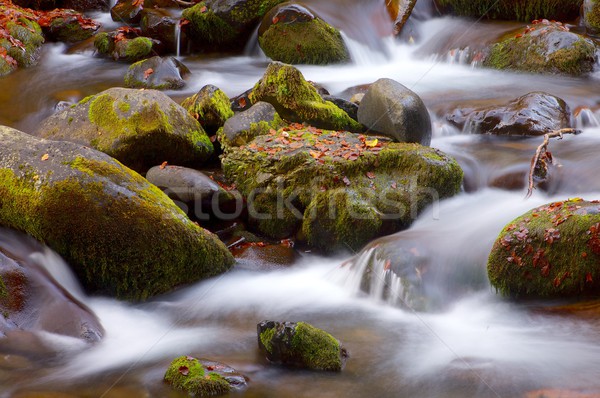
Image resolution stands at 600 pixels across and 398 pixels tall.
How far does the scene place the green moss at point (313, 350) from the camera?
4832 mm

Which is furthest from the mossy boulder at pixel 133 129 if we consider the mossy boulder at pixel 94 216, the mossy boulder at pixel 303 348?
the mossy boulder at pixel 303 348

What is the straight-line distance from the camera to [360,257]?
6.74m

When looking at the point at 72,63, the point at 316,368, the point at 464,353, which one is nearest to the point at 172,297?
the point at 316,368

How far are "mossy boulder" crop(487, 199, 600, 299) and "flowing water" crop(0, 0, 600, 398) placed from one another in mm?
192

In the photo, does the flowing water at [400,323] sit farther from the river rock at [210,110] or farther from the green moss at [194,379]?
the river rock at [210,110]

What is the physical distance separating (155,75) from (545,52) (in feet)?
22.3

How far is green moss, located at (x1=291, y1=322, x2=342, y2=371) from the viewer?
15.9 feet

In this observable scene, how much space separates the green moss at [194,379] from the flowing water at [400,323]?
0.53ft

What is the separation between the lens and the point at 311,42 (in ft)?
42.1

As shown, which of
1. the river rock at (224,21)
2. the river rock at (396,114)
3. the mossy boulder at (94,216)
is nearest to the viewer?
the mossy boulder at (94,216)

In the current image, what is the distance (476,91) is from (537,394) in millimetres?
7348

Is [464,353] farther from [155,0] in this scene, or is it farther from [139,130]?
[155,0]

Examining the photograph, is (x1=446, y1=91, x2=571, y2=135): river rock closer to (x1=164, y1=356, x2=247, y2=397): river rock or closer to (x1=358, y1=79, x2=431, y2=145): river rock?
(x1=358, y1=79, x2=431, y2=145): river rock

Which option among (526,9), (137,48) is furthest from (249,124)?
(526,9)
